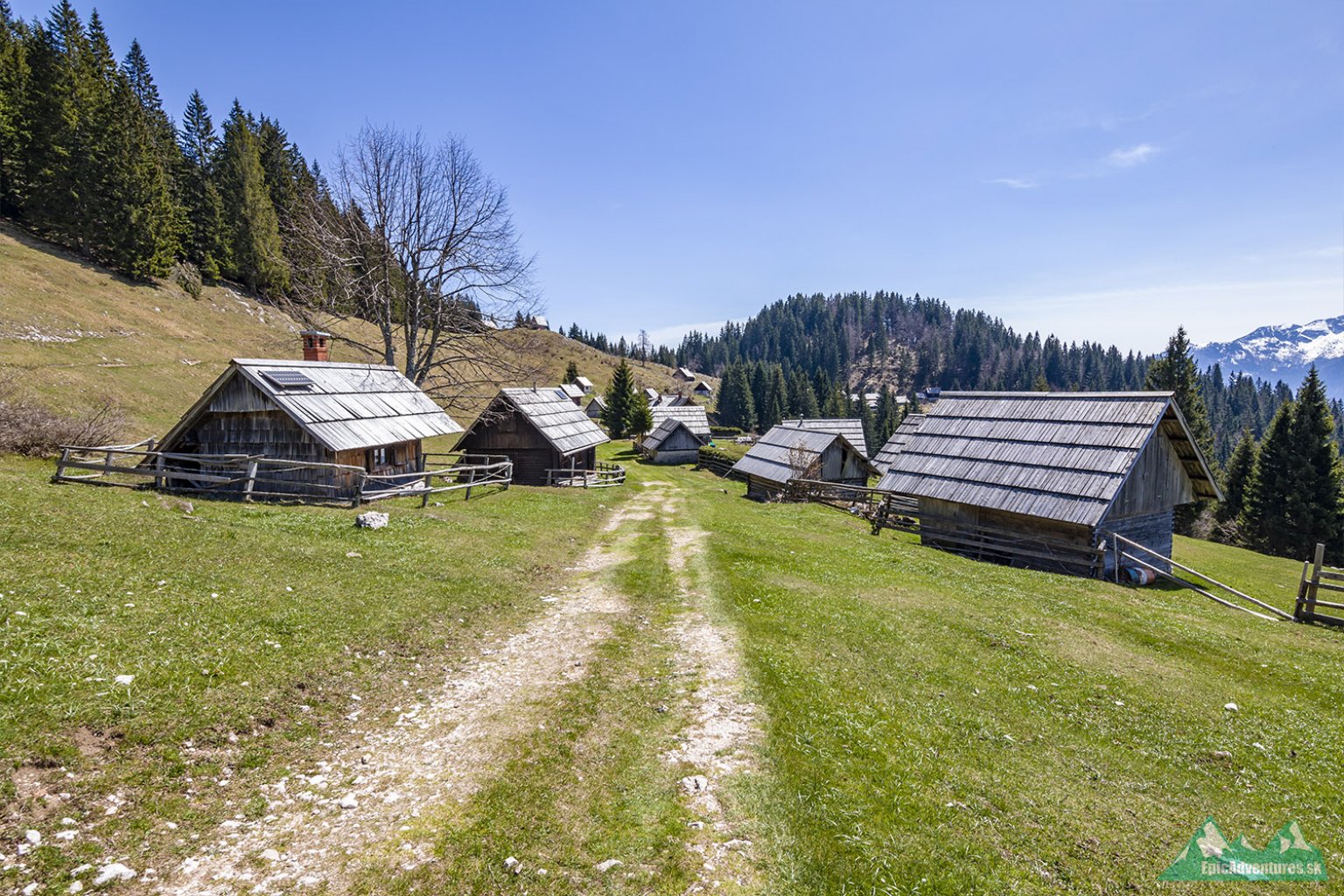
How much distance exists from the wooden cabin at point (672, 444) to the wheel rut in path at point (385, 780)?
58273 millimetres

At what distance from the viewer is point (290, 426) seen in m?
21.3

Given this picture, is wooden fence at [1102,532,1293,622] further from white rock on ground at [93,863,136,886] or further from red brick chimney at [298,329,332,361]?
red brick chimney at [298,329,332,361]

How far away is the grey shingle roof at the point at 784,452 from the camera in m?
40.1

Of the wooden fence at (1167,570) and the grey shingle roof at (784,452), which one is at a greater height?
the grey shingle roof at (784,452)

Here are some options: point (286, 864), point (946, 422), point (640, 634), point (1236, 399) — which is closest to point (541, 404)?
point (946, 422)

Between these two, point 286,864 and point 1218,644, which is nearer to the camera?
point 286,864

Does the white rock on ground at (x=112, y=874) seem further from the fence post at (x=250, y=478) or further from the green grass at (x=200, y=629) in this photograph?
the fence post at (x=250, y=478)

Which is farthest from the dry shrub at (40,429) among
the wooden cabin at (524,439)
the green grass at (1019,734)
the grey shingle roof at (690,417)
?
the grey shingle roof at (690,417)

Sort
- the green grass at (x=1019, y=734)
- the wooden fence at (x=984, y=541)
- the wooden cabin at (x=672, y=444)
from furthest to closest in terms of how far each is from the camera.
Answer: the wooden cabin at (x=672, y=444)
the wooden fence at (x=984, y=541)
the green grass at (x=1019, y=734)

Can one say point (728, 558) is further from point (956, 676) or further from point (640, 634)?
point (956, 676)

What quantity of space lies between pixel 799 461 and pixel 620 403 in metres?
49.9

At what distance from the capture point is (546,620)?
12.5 meters

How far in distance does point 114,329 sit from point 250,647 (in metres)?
48.3

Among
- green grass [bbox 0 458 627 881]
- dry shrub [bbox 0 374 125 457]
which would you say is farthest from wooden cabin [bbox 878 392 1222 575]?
dry shrub [bbox 0 374 125 457]
